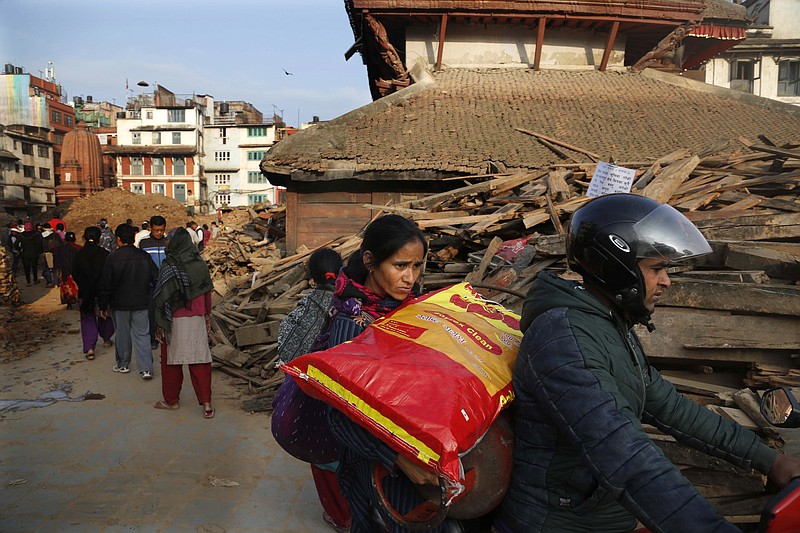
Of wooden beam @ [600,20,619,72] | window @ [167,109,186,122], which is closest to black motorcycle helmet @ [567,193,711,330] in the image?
wooden beam @ [600,20,619,72]

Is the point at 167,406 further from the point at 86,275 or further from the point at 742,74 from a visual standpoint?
the point at 742,74

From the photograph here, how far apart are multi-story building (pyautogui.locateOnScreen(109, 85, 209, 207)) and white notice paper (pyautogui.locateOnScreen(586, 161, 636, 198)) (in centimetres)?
5828

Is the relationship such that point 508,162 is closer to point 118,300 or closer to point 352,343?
point 118,300

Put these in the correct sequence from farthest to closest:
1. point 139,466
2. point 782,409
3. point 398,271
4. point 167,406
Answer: point 167,406 → point 139,466 → point 398,271 → point 782,409

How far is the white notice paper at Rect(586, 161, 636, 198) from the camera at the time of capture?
20.9 feet

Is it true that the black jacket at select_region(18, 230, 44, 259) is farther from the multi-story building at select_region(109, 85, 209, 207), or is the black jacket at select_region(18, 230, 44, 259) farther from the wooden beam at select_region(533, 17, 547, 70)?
the multi-story building at select_region(109, 85, 209, 207)

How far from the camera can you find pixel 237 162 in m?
60.4

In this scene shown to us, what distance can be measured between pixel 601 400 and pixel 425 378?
1.71ft

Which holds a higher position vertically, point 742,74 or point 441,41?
point 742,74

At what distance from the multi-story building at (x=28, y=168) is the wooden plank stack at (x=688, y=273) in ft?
145

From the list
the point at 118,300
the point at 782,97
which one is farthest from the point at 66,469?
the point at 782,97

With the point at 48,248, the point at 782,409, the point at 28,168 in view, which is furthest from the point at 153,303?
the point at 28,168

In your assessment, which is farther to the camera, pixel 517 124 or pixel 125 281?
pixel 517 124

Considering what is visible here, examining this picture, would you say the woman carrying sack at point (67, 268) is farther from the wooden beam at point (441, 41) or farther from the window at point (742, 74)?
the window at point (742, 74)
